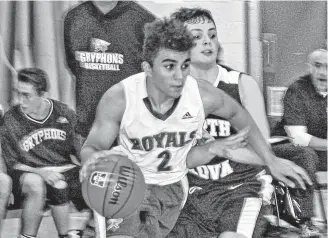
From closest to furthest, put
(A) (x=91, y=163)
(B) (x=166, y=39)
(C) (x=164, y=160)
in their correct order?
(A) (x=91, y=163), (B) (x=166, y=39), (C) (x=164, y=160)

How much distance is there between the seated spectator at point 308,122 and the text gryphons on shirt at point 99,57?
3.34 feet

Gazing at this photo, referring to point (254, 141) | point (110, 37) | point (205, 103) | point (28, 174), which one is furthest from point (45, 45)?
point (254, 141)

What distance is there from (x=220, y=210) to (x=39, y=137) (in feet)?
3.65

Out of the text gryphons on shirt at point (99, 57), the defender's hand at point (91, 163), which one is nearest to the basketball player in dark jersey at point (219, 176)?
the text gryphons on shirt at point (99, 57)

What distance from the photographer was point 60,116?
3.23 meters

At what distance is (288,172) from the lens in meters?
3.15

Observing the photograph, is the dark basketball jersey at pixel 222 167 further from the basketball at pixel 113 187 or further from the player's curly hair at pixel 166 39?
the basketball at pixel 113 187

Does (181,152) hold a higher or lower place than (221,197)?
higher

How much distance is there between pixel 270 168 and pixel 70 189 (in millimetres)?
1141

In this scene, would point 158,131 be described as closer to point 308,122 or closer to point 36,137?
point 36,137

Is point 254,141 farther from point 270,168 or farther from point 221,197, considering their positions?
point 221,197

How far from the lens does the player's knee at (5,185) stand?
320cm

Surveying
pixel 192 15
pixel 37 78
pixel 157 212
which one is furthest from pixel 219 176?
pixel 37 78

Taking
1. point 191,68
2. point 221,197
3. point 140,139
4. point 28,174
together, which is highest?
point 191,68
